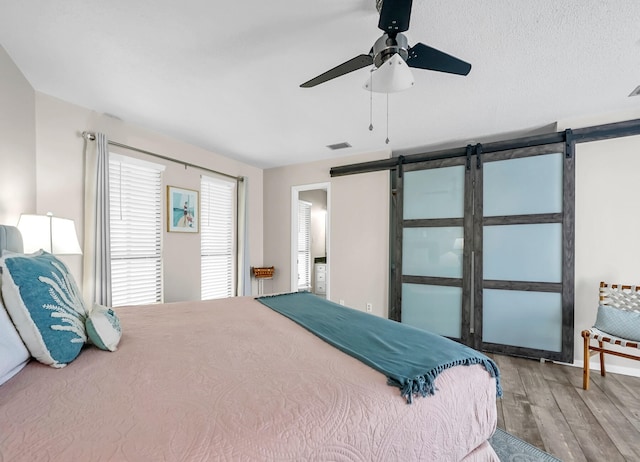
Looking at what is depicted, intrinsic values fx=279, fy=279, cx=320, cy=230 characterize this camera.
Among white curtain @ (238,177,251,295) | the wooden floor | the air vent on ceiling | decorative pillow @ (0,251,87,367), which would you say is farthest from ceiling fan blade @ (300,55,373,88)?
white curtain @ (238,177,251,295)

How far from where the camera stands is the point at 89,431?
27.7 inches

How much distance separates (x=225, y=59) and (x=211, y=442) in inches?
89.8

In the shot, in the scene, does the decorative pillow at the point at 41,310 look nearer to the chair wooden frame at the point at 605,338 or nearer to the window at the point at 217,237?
the window at the point at 217,237

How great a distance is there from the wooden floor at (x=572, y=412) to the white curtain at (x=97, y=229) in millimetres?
3645

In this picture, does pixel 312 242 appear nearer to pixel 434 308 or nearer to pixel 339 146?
pixel 339 146

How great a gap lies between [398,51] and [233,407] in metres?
1.77

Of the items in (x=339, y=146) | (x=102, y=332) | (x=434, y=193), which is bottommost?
(x=102, y=332)

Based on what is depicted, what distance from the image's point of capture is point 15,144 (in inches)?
83.2

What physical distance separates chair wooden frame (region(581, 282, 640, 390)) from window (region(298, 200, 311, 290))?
4.55 m

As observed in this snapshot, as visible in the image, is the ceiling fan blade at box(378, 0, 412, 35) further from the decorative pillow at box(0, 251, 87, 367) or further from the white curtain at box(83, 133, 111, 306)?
the white curtain at box(83, 133, 111, 306)

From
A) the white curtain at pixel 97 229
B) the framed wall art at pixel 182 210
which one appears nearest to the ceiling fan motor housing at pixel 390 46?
the white curtain at pixel 97 229

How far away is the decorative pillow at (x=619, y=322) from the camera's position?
95.7 inches

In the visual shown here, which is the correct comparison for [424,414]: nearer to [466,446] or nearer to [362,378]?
[362,378]

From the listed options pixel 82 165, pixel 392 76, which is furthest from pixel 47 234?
pixel 392 76
